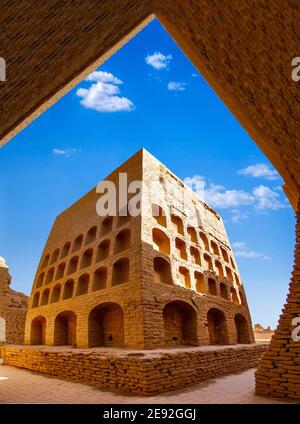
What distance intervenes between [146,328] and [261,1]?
9.01m

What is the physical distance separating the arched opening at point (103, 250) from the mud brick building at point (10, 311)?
1000 cm

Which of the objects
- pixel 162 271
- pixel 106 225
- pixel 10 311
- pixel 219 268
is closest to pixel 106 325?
pixel 162 271

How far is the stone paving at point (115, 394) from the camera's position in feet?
20.8

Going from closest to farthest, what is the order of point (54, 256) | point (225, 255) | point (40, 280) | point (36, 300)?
point (36, 300), point (225, 255), point (54, 256), point (40, 280)

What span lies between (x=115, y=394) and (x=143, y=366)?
1.01 meters

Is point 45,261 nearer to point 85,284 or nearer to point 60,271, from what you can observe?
point 60,271

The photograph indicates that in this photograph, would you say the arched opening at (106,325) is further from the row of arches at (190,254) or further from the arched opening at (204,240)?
the arched opening at (204,240)

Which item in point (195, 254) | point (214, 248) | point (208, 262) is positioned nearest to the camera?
point (195, 254)

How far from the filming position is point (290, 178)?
24.8 ft

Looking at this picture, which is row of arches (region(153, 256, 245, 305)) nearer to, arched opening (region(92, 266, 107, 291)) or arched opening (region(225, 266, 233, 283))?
arched opening (region(225, 266, 233, 283))

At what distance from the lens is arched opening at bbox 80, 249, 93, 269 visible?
50.1ft

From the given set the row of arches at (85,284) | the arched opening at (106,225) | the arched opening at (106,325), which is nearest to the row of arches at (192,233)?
the row of arches at (85,284)

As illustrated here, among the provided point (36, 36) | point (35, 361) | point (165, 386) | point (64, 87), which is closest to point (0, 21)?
point (36, 36)

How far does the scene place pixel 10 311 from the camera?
19.7 metres
